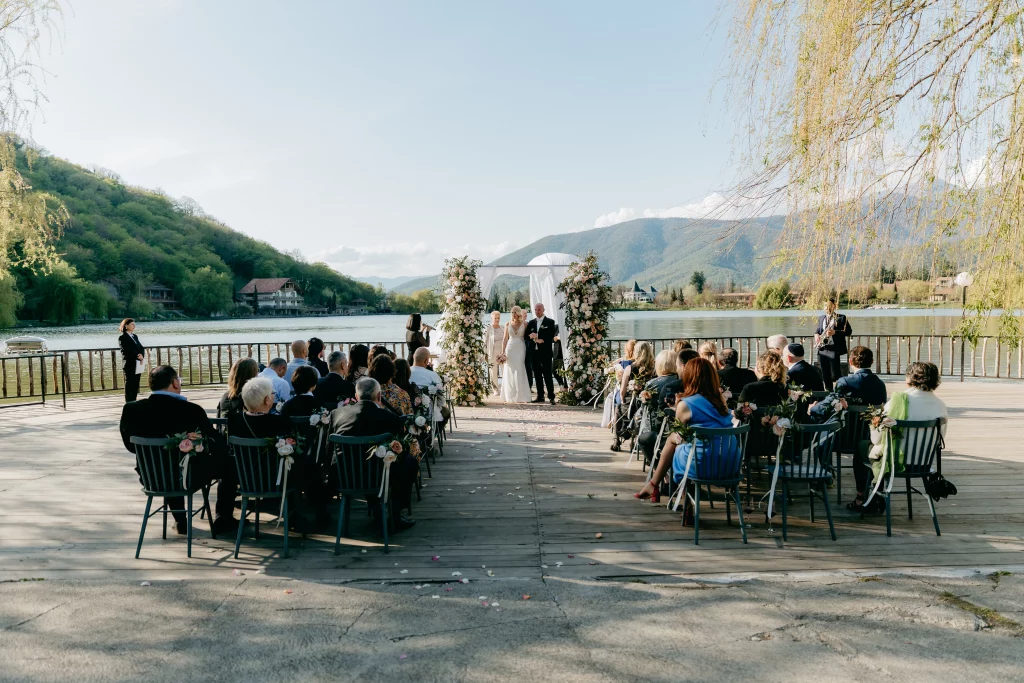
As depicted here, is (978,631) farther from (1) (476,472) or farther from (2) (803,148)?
(1) (476,472)

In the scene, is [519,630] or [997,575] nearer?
[519,630]

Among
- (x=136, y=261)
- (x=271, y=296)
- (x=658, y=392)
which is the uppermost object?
(x=136, y=261)

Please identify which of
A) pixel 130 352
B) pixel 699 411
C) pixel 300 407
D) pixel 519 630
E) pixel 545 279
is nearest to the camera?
pixel 519 630

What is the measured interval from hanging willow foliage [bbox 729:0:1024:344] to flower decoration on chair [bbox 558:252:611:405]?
7.52m

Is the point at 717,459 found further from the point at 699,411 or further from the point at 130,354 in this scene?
the point at 130,354

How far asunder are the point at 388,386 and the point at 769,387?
3.10m

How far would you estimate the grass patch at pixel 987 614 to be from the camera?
321cm

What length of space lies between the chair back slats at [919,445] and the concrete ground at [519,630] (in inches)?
37.9

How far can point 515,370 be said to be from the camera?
11570 mm

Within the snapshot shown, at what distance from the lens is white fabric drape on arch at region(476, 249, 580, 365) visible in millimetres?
12711

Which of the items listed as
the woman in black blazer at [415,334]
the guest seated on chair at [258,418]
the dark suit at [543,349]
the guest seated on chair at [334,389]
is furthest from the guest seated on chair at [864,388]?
the dark suit at [543,349]

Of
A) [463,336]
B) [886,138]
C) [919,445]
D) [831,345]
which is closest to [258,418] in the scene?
[886,138]

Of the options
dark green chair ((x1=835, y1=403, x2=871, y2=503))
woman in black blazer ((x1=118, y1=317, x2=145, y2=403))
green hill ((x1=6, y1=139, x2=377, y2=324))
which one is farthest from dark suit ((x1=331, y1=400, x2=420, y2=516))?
green hill ((x1=6, y1=139, x2=377, y2=324))

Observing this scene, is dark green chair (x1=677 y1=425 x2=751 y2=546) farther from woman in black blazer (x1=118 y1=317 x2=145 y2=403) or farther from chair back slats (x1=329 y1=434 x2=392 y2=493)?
woman in black blazer (x1=118 y1=317 x2=145 y2=403)
